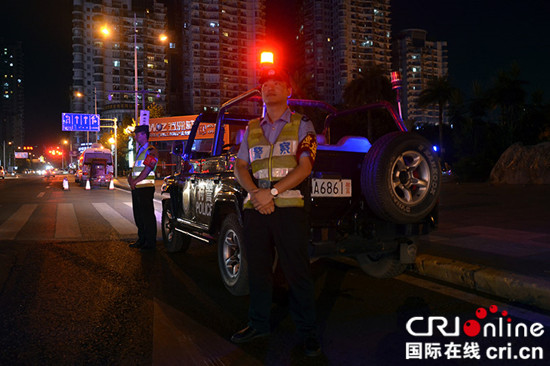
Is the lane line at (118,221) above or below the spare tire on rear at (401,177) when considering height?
below

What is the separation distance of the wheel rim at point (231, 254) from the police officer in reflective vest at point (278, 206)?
1130 millimetres

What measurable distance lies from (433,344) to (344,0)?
156 meters

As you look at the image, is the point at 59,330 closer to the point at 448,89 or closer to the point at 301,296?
the point at 301,296

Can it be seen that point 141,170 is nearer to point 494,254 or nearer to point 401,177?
point 401,177

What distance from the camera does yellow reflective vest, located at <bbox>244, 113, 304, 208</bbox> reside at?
117 inches

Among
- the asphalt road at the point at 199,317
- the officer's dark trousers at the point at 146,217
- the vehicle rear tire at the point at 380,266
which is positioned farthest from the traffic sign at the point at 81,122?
the vehicle rear tire at the point at 380,266

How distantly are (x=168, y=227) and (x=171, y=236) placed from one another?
193mm

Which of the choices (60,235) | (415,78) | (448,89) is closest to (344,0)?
(415,78)

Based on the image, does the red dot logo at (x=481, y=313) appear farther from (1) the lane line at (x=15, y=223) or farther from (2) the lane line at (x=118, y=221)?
(1) the lane line at (x=15, y=223)

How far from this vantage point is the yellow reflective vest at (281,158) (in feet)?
9.72

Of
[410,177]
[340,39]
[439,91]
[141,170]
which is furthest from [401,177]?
[340,39]

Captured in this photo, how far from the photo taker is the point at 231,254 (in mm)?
4445

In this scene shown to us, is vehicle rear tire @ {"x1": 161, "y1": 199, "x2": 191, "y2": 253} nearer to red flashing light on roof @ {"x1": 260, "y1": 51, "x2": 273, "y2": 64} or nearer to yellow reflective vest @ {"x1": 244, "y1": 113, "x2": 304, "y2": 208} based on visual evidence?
red flashing light on roof @ {"x1": 260, "y1": 51, "x2": 273, "y2": 64}

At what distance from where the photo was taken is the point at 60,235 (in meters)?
8.30
